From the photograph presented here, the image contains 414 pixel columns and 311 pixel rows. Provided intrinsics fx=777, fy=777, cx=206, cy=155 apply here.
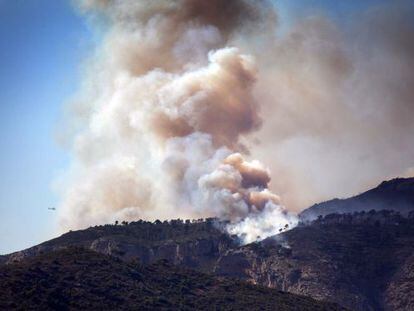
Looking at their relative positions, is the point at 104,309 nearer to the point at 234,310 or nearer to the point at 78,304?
the point at 78,304

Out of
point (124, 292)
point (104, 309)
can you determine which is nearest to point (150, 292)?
point (124, 292)

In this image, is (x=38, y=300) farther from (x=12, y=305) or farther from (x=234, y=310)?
(x=234, y=310)

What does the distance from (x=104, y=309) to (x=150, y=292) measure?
21.8m

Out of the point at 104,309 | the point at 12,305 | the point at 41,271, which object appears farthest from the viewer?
the point at 41,271

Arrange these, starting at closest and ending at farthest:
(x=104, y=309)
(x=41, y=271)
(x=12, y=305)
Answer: (x=12, y=305) → (x=104, y=309) → (x=41, y=271)

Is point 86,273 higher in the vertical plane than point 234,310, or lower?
higher

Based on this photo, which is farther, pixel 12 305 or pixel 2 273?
pixel 2 273

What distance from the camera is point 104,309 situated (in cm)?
17625

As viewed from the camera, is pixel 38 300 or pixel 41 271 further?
pixel 41 271

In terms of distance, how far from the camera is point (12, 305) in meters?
166

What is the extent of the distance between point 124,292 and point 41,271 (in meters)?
20.7

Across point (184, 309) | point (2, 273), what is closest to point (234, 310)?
point (184, 309)

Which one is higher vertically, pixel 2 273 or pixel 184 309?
pixel 2 273

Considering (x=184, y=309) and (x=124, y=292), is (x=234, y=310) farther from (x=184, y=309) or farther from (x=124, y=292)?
(x=124, y=292)
